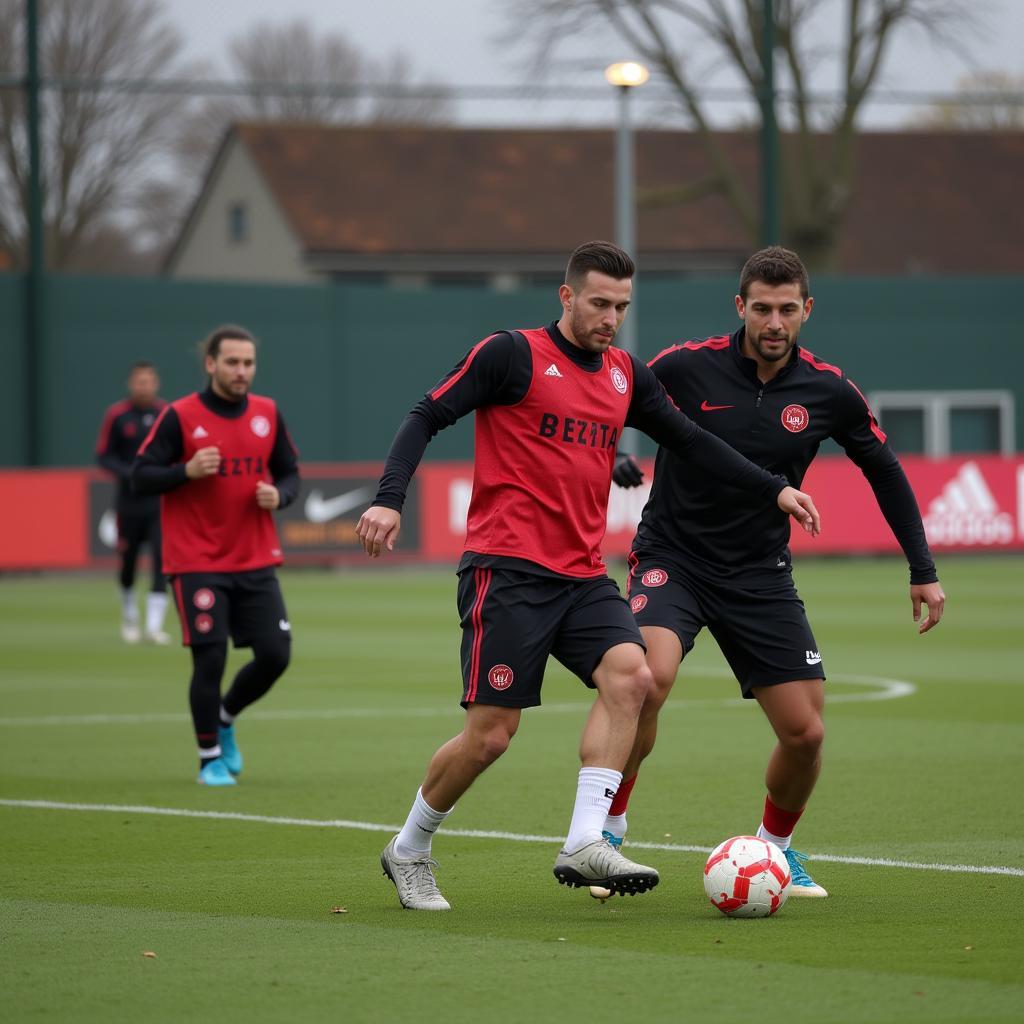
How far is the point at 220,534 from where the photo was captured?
10.7m

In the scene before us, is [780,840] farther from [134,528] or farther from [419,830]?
[134,528]

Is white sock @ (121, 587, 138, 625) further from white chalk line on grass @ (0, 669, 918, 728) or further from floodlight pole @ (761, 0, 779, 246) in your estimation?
floodlight pole @ (761, 0, 779, 246)

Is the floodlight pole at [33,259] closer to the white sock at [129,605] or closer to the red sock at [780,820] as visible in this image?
the white sock at [129,605]

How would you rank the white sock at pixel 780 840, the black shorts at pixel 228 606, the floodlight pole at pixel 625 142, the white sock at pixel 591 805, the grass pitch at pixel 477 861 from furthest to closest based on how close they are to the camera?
the floodlight pole at pixel 625 142
the black shorts at pixel 228 606
the white sock at pixel 780 840
the white sock at pixel 591 805
the grass pitch at pixel 477 861

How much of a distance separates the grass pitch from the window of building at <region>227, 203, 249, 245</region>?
31.5 meters

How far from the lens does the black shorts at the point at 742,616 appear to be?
7.48 metres

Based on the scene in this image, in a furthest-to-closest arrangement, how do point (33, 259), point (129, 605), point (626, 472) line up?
point (33, 259), point (129, 605), point (626, 472)

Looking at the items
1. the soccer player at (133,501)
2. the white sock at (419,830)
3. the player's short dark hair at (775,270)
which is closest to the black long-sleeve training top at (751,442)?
the player's short dark hair at (775,270)

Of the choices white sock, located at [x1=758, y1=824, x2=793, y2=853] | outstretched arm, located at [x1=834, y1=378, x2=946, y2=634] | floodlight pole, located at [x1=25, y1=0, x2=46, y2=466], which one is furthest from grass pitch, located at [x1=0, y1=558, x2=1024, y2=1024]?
floodlight pole, located at [x1=25, y1=0, x2=46, y2=466]

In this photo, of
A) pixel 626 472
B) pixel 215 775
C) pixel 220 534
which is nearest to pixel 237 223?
pixel 220 534

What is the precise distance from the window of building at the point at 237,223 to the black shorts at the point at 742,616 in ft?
133

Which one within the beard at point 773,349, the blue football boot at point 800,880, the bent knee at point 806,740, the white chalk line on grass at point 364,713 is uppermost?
the beard at point 773,349

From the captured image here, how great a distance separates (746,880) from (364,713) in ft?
23.2

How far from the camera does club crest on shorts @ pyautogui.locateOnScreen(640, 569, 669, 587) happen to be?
7668 millimetres
